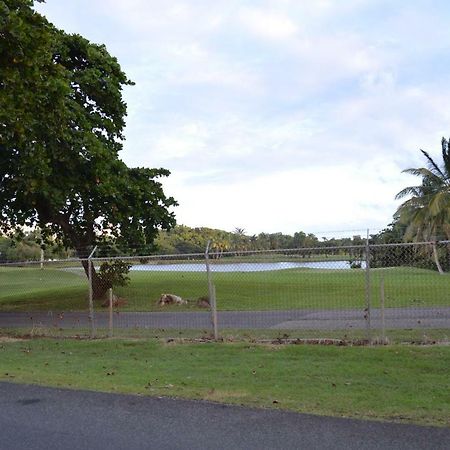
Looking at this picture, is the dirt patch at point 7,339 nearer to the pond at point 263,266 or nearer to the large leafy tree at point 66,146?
the pond at point 263,266

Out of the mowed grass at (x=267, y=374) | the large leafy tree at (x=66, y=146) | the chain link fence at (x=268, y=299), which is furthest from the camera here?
the large leafy tree at (x=66, y=146)

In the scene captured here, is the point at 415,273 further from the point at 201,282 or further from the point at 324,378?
the point at 201,282

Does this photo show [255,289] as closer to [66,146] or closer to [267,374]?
[66,146]

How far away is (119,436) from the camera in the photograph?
571 centimetres

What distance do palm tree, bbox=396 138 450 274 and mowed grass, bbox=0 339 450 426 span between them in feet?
88.2

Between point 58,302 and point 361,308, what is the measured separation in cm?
1130

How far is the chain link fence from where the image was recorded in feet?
38.1

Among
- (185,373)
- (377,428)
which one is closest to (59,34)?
(185,373)

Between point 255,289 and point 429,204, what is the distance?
65.7 ft

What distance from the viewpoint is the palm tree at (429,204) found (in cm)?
Answer: 3544

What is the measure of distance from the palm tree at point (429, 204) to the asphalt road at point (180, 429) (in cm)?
3056

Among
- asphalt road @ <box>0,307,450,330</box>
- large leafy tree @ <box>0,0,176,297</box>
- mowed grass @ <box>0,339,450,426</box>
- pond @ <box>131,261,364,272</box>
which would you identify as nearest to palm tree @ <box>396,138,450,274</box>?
large leafy tree @ <box>0,0,176,297</box>

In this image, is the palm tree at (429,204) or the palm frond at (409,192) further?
the palm frond at (409,192)

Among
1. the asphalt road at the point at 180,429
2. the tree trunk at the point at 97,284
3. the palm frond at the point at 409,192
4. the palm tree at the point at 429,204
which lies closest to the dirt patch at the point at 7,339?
the tree trunk at the point at 97,284
